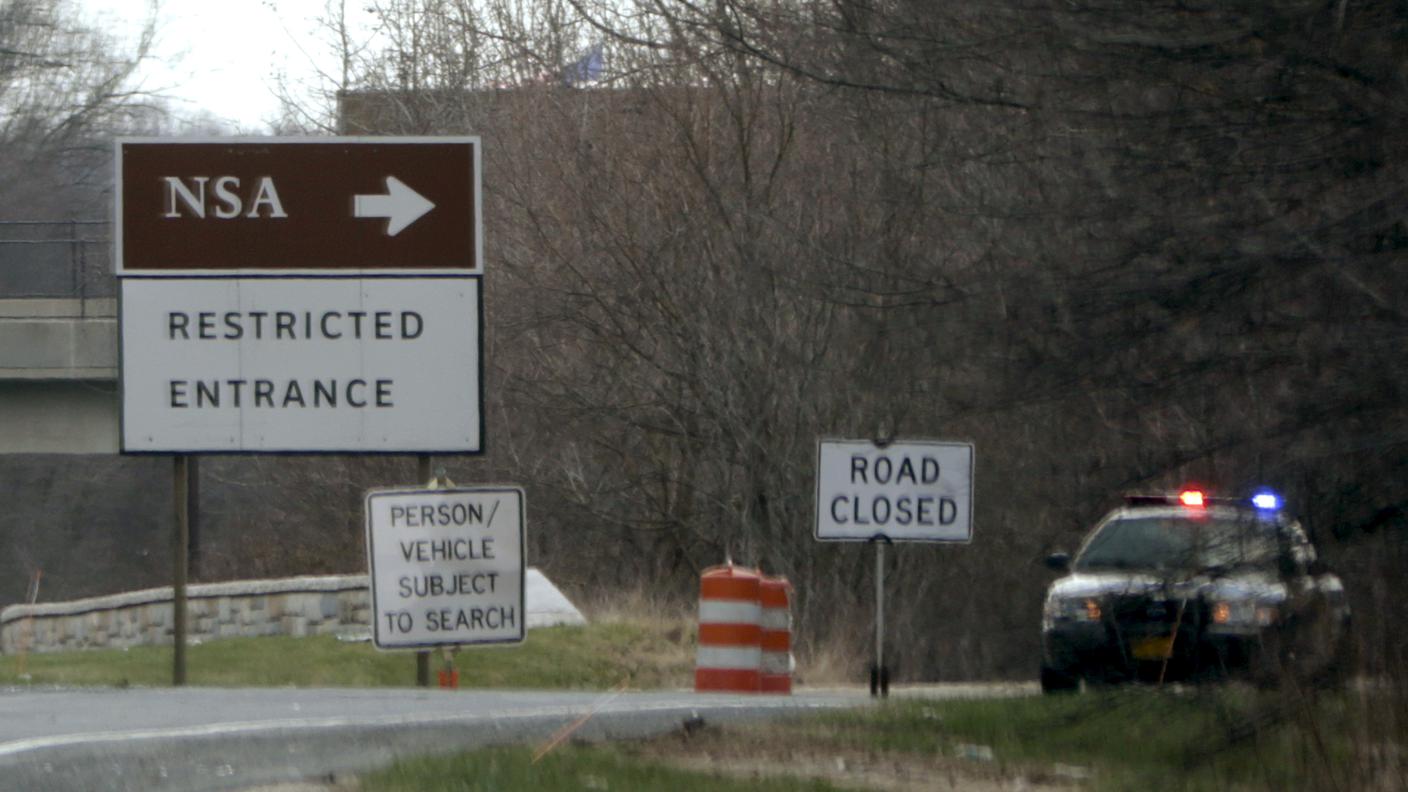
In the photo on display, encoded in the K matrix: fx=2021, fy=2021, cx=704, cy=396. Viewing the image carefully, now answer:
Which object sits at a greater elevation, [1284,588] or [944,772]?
[1284,588]

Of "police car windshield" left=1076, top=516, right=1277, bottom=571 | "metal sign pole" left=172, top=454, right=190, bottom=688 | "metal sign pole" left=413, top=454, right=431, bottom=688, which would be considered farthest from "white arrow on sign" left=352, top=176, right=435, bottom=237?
"police car windshield" left=1076, top=516, right=1277, bottom=571

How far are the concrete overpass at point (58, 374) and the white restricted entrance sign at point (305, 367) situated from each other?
1281 cm

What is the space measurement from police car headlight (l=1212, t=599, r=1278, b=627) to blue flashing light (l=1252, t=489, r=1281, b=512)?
1.53 ft

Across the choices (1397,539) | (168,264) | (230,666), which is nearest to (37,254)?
(230,666)

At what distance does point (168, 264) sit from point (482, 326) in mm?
2265

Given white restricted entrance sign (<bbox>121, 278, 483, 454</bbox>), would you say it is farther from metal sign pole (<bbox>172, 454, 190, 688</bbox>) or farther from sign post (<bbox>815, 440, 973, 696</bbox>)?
sign post (<bbox>815, 440, 973, 696</bbox>)

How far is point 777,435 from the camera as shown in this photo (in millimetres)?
26641

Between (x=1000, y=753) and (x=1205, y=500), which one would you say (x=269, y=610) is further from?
(x=1205, y=500)

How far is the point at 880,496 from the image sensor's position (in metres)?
14.1

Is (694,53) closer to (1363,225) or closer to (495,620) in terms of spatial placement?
(1363,225)

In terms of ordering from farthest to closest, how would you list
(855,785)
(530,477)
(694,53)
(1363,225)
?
(530,477) < (694,53) < (855,785) < (1363,225)

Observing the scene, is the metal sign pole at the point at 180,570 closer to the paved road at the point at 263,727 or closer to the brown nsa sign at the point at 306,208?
the brown nsa sign at the point at 306,208

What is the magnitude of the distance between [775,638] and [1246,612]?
24.0 ft

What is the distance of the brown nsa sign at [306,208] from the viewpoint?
14305mm
